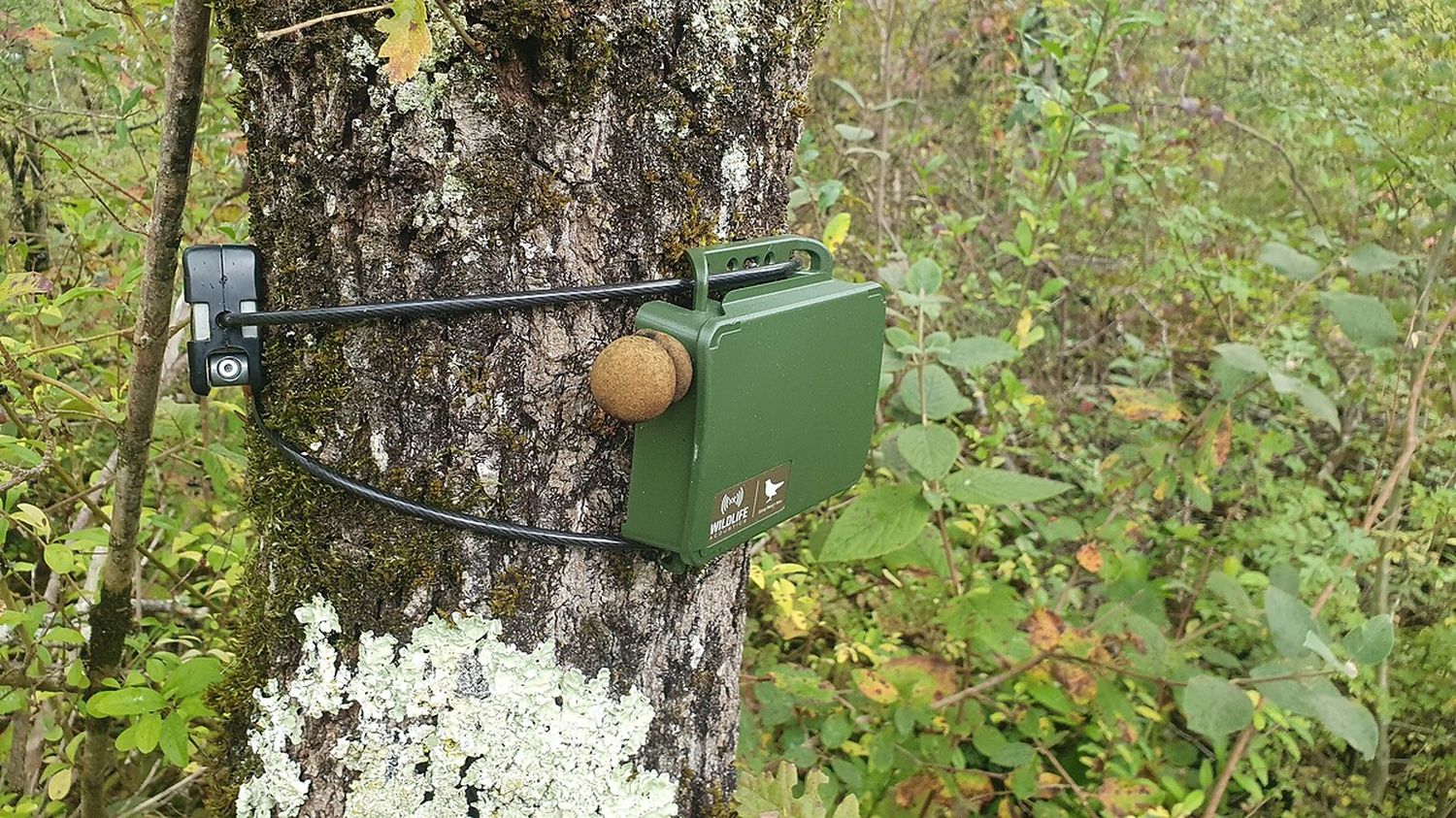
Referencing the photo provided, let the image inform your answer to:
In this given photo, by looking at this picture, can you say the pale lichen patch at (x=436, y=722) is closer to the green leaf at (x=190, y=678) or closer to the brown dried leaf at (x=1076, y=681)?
the green leaf at (x=190, y=678)

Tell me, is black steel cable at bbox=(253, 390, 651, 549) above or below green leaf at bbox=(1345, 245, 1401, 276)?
below

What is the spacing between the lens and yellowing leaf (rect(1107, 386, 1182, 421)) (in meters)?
2.06

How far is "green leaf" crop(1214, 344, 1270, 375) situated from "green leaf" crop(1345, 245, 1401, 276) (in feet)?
0.84

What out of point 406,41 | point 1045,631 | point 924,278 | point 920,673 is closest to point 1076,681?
point 1045,631

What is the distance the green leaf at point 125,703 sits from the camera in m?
1.11

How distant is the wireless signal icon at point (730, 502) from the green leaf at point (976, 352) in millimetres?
977

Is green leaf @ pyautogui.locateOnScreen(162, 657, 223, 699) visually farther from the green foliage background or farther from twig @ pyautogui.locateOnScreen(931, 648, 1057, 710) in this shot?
twig @ pyautogui.locateOnScreen(931, 648, 1057, 710)

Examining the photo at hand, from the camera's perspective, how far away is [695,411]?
82 cm

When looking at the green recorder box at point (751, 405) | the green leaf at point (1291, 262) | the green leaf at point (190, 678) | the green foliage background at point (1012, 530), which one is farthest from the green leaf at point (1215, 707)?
the green leaf at point (190, 678)

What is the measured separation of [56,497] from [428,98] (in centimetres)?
152

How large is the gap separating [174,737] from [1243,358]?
6.43 ft

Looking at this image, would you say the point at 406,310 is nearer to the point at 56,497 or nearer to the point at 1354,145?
the point at 56,497

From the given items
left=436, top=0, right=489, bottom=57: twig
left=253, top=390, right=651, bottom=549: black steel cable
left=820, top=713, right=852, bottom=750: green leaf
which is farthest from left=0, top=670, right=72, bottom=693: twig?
left=820, top=713, right=852, bottom=750: green leaf

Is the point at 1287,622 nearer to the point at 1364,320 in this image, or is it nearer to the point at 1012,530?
the point at 1364,320
